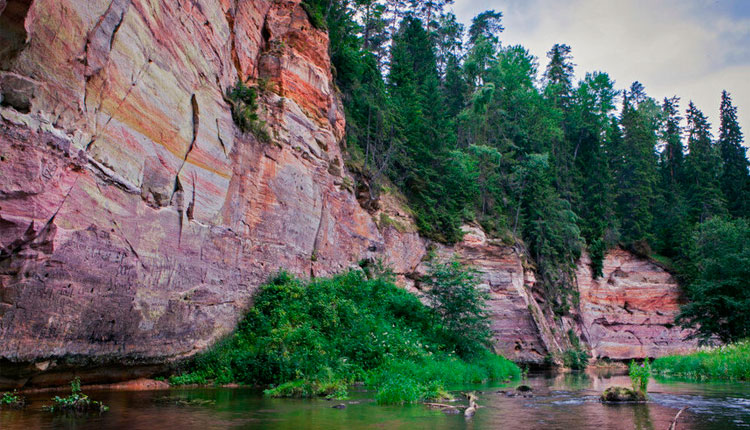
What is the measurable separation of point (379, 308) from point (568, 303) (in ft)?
77.4

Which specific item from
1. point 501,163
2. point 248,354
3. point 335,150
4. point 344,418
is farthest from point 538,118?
point 344,418

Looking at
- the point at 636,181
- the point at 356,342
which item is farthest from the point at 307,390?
the point at 636,181

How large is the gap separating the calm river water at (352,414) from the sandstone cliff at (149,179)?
5.90ft

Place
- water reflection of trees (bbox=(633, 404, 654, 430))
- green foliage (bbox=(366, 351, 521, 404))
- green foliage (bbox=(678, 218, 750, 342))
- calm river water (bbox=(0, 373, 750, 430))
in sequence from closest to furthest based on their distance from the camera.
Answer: calm river water (bbox=(0, 373, 750, 430)), water reflection of trees (bbox=(633, 404, 654, 430)), green foliage (bbox=(366, 351, 521, 404)), green foliage (bbox=(678, 218, 750, 342))

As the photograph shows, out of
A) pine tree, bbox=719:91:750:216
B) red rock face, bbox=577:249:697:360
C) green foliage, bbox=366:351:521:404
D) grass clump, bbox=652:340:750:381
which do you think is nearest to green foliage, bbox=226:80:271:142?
green foliage, bbox=366:351:521:404

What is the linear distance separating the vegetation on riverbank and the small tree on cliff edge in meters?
0.04

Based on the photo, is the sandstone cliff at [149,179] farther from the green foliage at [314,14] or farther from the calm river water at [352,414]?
the calm river water at [352,414]

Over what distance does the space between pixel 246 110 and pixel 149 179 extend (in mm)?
6016

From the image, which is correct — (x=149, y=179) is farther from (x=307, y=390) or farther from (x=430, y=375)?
(x=430, y=375)

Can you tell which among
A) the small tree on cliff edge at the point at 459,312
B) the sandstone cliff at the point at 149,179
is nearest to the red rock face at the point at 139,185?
the sandstone cliff at the point at 149,179

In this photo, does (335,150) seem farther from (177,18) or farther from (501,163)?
(501,163)

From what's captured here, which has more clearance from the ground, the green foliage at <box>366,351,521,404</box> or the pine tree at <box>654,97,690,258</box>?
the pine tree at <box>654,97,690,258</box>

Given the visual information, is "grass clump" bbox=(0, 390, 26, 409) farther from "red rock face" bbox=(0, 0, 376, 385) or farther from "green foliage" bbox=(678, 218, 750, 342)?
"green foliage" bbox=(678, 218, 750, 342)

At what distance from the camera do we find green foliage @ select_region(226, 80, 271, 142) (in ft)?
58.4
